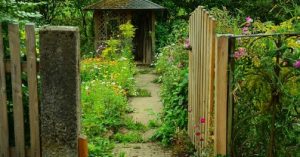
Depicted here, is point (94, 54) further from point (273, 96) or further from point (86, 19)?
point (273, 96)

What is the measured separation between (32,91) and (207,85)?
1.92m

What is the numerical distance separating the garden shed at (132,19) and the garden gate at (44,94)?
12087 millimetres

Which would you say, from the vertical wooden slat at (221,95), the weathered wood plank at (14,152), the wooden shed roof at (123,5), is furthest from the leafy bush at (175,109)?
the wooden shed roof at (123,5)

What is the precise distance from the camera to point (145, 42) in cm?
1822

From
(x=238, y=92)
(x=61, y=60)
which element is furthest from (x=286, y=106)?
(x=61, y=60)

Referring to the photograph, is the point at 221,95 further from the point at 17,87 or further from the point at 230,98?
the point at 17,87

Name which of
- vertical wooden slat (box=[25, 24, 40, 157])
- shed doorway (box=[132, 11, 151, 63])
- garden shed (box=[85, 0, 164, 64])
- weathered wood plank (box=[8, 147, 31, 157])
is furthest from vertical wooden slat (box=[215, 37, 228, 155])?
shed doorway (box=[132, 11, 151, 63])

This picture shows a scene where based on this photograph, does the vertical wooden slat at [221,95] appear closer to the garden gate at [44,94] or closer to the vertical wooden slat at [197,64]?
the vertical wooden slat at [197,64]

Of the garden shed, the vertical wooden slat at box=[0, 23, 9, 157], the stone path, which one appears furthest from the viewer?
the garden shed

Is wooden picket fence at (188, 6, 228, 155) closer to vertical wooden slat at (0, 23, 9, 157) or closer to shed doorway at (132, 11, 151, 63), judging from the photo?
vertical wooden slat at (0, 23, 9, 157)

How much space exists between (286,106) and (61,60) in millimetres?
2128

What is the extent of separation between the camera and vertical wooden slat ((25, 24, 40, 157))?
4668 mm

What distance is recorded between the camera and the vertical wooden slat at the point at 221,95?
464 centimetres

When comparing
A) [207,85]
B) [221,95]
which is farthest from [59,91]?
[207,85]
